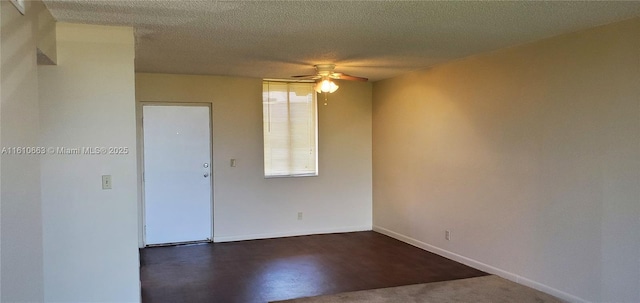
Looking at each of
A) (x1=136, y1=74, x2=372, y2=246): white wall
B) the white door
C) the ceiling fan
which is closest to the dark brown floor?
the white door

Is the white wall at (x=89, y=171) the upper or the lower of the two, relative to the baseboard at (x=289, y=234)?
upper

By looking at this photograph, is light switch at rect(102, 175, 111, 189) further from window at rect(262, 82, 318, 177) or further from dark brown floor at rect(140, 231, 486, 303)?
window at rect(262, 82, 318, 177)

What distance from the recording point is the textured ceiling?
Answer: 9.48 ft

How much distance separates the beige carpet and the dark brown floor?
0.57 ft

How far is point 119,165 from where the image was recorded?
345 cm

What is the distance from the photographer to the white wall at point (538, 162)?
3352mm

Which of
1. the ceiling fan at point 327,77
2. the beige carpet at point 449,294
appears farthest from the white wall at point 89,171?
the ceiling fan at point 327,77

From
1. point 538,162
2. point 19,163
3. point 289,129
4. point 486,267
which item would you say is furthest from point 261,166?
point 19,163

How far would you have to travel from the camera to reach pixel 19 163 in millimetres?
2465

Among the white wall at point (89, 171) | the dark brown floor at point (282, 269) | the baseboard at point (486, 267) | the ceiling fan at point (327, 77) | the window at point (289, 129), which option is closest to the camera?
the white wall at point (89, 171)

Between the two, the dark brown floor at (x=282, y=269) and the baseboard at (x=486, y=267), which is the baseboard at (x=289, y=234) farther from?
the baseboard at (x=486, y=267)

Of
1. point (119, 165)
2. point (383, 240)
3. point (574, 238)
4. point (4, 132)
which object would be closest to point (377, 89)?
point (383, 240)

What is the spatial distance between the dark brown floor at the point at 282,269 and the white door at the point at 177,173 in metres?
0.26

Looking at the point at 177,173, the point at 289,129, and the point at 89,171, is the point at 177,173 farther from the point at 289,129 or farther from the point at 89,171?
the point at 89,171
